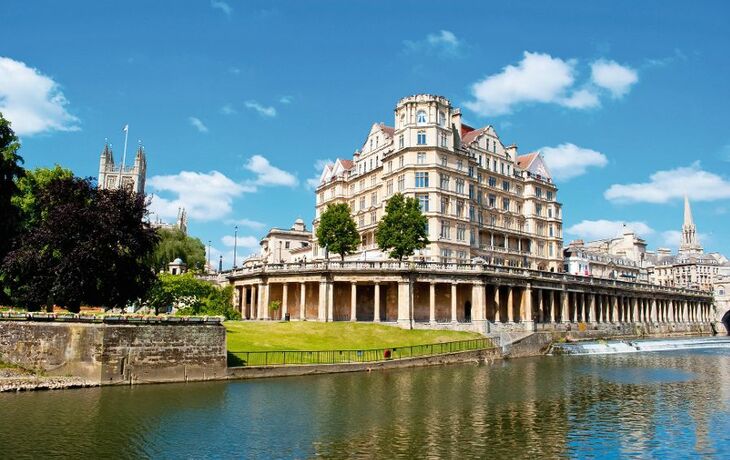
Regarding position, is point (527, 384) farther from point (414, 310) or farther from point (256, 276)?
point (256, 276)

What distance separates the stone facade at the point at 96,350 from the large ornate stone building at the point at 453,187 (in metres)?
43.7

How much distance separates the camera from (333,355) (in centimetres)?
4791

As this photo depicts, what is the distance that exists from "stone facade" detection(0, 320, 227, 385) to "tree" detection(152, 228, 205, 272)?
67.2 meters

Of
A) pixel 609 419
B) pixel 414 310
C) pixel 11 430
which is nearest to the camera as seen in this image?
pixel 11 430

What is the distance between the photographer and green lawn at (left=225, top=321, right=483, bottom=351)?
51.8 m

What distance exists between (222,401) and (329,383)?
30.6 feet

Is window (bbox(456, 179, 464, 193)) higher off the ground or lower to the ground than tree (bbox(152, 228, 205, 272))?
higher

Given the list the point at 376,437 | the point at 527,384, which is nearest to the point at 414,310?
the point at 527,384

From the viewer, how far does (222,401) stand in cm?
3353

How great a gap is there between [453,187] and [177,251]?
5308 centimetres

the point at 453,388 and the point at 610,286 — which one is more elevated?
the point at 610,286

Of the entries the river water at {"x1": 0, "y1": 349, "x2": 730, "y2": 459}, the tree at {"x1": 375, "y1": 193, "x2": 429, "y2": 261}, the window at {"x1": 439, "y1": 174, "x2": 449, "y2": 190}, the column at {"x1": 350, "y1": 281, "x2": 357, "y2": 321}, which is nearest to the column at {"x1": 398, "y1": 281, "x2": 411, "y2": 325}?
the tree at {"x1": 375, "y1": 193, "x2": 429, "y2": 261}

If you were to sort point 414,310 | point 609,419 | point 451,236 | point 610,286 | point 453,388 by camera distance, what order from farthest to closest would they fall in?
point 610,286 → point 451,236 → point 414,310 → point 453,388 → point 609,419

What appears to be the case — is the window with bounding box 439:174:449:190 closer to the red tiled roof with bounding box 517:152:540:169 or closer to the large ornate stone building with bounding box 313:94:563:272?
the large ornate stone building with bounding box 313:94:563:272
